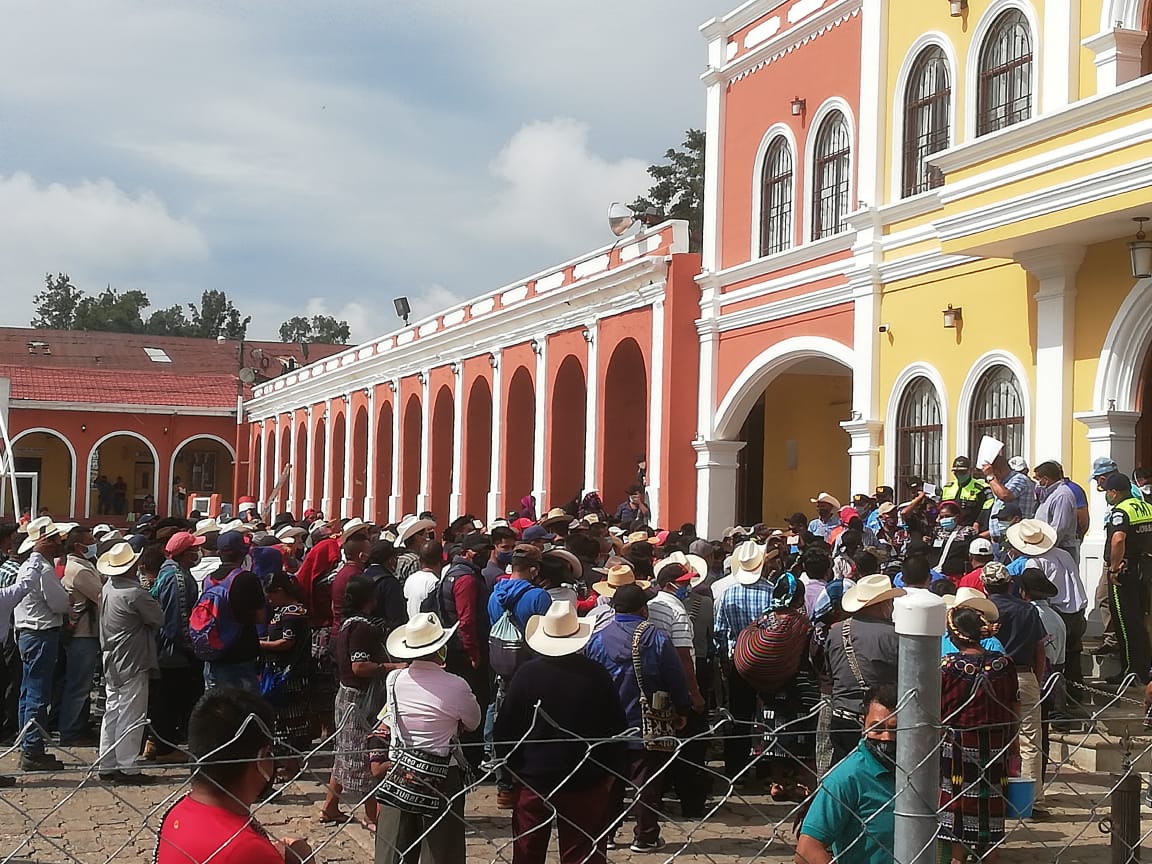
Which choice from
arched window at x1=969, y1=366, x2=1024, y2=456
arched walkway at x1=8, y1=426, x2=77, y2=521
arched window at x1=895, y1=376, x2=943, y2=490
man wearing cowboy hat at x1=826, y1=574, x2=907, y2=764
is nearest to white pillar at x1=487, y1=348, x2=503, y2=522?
arched window at x1=895, y1=376, x2=943, y2=490

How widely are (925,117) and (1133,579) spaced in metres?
7.51

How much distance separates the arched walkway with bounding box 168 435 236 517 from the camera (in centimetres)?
4691

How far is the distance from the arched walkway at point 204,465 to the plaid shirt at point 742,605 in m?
39.9

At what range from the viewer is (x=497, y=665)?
8375 mm

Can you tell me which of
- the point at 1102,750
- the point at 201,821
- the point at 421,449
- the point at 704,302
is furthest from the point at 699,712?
the point at 421,449

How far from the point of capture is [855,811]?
4.11 m

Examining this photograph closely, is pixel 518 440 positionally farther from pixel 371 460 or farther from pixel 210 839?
pixel 210 839

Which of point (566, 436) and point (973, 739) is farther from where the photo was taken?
point (566, 436)

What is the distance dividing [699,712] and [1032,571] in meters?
2.29

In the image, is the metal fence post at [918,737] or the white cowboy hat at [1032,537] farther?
the white cowboy hat at [1032,537]

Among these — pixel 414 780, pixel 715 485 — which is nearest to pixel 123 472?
pixel 715 485

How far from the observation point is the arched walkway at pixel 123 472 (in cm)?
4594

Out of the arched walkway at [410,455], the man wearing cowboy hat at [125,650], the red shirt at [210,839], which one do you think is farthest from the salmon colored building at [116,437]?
the red shirt at [210,839]

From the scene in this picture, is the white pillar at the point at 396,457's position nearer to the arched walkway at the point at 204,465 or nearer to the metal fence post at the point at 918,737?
the arched walkway at the point at 204,465
